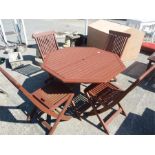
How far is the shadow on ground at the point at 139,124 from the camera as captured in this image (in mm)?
3232

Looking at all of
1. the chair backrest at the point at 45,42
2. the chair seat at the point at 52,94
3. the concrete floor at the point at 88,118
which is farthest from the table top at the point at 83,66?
the concrete floor at the point at 88,118

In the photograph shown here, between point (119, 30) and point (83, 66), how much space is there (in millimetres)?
2858

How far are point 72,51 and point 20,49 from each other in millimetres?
3180

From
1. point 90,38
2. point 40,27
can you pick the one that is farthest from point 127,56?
point 40,27

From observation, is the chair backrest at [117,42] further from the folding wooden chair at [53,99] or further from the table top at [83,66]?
the folding wooden chair at [53,99]

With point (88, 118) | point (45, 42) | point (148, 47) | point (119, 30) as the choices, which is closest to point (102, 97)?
point (88, 118)

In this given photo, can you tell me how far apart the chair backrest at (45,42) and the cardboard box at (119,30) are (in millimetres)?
1751

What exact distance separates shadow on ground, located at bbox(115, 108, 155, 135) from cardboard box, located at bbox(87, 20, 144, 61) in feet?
8.13

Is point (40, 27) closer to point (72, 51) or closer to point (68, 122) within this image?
point (72, 51)

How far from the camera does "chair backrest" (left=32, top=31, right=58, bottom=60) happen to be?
4.36m

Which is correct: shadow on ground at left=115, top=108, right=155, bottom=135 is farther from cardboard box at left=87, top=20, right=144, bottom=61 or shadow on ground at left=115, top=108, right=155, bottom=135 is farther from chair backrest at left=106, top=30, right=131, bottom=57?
cardboard box at left=87, top=20, right=144, bottom=61

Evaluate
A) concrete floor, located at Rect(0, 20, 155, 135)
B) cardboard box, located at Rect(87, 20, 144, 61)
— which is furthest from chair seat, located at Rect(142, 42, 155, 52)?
concrete floor, located at Rect(0, 20, 155, 135)

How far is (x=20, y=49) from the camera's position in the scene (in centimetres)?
647

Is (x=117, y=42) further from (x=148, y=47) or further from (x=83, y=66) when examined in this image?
(x=148, y=47)
